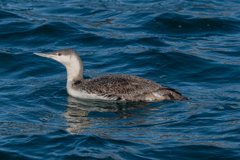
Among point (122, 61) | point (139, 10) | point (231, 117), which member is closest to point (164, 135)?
point (231, 117)

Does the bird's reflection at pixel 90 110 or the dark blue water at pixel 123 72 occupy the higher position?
the dark blue water at pixel 123 72

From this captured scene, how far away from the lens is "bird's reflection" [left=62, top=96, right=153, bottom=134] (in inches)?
245

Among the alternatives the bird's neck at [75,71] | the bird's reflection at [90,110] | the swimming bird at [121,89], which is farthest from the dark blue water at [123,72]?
the bird's neck at [75,71]

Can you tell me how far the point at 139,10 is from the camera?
44.1ft

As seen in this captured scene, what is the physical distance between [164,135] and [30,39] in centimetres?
672

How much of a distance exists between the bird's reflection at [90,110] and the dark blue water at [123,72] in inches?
0.8

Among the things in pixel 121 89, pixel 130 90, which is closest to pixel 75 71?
pixel 121 89

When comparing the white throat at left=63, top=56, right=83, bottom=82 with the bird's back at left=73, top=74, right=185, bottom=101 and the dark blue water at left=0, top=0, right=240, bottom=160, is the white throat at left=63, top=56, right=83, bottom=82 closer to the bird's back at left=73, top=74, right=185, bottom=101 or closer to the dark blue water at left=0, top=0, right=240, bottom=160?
the dark blue water at left=0, top=0, right=240, bottom=160

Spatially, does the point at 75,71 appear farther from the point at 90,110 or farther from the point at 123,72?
the point at 123,72

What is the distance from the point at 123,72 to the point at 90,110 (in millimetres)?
2365

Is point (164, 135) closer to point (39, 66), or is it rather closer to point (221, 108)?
point (221, 108)

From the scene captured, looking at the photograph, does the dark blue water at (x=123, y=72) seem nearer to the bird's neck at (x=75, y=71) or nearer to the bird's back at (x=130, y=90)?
the bird's back at (x=130, y=90)

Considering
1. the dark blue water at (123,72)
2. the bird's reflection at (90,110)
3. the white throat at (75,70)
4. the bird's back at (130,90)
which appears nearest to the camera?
the dark blue water at (123,72)

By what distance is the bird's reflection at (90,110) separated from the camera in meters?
6.22
